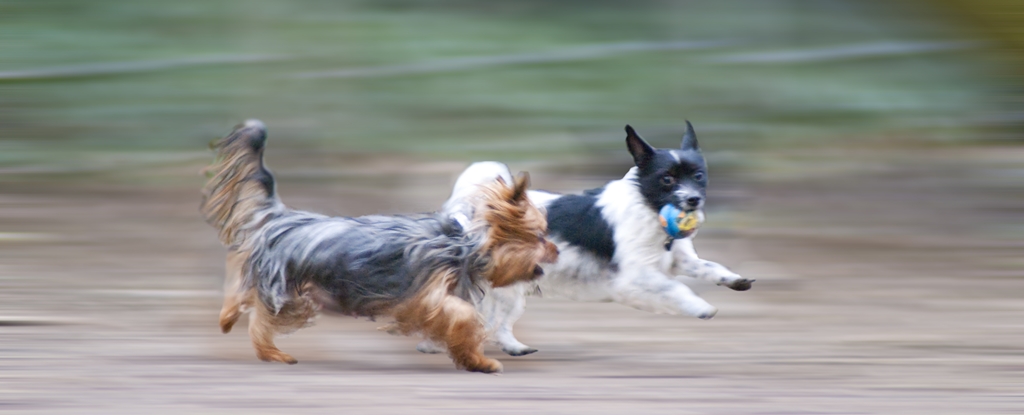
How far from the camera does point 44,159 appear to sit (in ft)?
37.2

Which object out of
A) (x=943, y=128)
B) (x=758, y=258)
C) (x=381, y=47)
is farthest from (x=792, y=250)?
(x=381, y=47)

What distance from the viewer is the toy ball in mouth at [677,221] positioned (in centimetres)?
584

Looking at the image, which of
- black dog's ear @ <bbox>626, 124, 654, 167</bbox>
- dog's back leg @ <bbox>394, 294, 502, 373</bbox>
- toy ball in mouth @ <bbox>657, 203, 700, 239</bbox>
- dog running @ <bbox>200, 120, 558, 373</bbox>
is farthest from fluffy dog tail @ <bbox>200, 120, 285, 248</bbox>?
toy ball in mouth @ <bbox>657, 203, 700, 239</bbox>

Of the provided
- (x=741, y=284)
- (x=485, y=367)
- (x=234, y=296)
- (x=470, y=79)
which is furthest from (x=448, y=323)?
(x=470, y=79)

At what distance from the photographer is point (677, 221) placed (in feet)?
19.2

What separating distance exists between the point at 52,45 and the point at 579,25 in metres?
5.53

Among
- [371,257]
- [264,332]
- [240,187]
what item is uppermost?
[240,187]

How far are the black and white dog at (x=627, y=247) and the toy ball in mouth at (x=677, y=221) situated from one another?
0.03 metres

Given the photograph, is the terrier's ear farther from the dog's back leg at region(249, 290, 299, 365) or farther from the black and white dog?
the dog's back leg at region(249, 290, 299, 365)

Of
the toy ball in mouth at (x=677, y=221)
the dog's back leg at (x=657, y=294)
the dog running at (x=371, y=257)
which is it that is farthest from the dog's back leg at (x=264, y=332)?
the toy ball in mouth at (x=677, y=221)

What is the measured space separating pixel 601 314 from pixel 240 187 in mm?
2534

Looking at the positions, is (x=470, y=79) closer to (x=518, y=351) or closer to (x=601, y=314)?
(x=601, y=314)

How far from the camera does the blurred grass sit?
37.5ft

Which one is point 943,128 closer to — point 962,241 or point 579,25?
point 962,241
